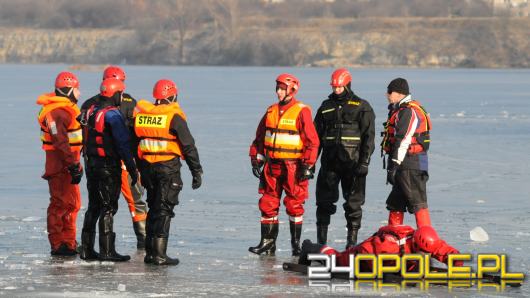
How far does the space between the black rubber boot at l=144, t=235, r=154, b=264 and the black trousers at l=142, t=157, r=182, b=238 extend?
5 cm

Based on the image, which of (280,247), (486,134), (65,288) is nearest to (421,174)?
(280,247)

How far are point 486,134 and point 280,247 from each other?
14.3 meters

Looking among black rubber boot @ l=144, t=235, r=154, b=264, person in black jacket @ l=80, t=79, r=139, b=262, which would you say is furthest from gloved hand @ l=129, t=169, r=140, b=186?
black rubber boot @ l=144, t=235, r=154, b=264

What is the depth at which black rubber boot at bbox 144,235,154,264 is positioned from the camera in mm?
10398

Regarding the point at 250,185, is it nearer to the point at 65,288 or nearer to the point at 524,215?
the point at 524,215

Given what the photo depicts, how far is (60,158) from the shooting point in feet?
35.6

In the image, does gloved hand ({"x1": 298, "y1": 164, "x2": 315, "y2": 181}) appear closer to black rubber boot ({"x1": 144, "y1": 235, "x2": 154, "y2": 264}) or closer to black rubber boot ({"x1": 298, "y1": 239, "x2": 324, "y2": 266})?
black rubber boot ({"x1": 298, "y1": 239, "x2": 324, "y2": 266})

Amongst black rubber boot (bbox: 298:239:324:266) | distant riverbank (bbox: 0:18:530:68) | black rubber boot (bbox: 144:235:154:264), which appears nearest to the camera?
black rubber boot (bbox: 298:239:324:266)

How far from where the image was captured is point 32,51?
114938 mm

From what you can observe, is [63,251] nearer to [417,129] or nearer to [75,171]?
[75,171]

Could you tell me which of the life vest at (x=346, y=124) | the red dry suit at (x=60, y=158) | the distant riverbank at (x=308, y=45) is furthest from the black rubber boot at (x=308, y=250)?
the distant riverbank at (x=308, y=45)

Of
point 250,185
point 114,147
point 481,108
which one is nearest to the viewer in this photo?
point 114,147

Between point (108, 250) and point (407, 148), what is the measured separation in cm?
271

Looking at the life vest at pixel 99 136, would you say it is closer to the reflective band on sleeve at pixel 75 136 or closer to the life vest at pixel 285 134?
the reflective band on sleeve at pixel 75 136
